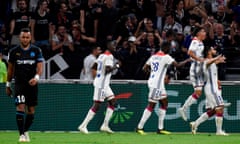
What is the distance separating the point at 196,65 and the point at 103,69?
7.84 ft

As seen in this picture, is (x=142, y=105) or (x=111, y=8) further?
(x=111, y=8)

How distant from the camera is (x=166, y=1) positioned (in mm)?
27438

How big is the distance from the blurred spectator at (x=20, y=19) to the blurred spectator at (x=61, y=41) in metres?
0.90

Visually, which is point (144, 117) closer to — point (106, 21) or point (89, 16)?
point (106, 21)

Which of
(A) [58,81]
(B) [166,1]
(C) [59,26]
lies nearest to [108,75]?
(A) [58,81]

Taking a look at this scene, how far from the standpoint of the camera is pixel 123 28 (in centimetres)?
2591

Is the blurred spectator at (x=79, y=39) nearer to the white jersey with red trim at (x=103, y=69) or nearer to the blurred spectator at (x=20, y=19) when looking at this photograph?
the blurred spectator at (x=20, y=19)

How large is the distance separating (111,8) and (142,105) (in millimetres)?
3544

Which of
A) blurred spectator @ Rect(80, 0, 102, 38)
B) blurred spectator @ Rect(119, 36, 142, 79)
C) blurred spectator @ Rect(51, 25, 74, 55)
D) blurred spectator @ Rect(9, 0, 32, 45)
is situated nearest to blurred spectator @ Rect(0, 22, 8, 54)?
blurred spectator @ Rect(9, 0, 32, 45)

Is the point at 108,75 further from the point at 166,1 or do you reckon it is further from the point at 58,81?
the point at 166,1

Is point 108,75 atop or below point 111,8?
below

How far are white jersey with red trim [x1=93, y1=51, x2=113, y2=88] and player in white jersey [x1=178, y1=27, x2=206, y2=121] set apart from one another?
2035 mm

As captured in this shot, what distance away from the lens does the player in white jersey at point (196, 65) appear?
22.1 metres

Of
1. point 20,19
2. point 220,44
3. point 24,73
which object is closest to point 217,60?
point 220,44
